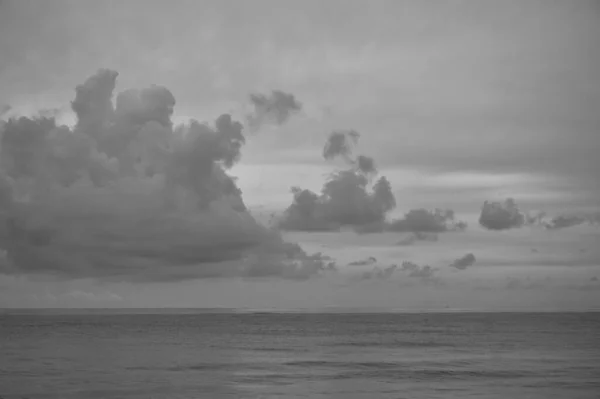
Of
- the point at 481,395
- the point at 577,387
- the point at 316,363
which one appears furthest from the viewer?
the point at 316,363

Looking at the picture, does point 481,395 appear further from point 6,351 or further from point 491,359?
point 6,351

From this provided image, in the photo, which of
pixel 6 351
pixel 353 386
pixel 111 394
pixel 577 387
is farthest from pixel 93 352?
pixel 577 387

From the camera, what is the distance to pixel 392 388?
5281 cm

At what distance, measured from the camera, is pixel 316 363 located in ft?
240

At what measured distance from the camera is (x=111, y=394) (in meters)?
49.4

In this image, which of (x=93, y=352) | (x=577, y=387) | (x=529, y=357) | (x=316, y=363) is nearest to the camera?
(x=577, y=387)

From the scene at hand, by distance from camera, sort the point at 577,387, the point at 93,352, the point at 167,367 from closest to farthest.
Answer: the point at 577,387, the point at 167,367, the point at 93,352

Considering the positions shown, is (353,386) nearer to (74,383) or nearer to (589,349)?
(74,383)

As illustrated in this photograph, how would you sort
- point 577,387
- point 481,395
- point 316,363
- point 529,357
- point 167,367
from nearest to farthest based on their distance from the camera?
point 481,395 < point 577,387 < point 167,367 < point 316,363 < point 529,357

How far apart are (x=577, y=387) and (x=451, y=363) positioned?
65.0 feet

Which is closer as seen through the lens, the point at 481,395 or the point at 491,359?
the point at 481,395

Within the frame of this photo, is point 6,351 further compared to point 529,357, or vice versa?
point 6,351

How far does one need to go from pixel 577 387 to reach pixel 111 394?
3637cm

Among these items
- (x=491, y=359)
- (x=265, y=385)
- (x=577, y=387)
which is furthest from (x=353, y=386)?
(x=491, y=359)
